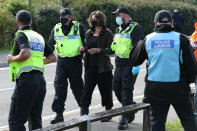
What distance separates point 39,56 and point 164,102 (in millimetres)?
1652

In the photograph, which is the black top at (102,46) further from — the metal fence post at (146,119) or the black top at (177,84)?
the metal fence post at (146,119)

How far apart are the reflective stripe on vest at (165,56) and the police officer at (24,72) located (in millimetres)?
1409

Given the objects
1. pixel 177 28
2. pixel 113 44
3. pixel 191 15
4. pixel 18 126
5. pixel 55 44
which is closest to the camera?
pixel 18 126

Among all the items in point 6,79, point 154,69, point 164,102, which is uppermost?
point 154,69

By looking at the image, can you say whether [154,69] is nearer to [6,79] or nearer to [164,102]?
[164,102]

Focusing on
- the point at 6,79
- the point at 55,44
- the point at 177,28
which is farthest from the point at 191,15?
the point at 55,44

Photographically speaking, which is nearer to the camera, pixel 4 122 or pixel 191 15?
pixel 4 122

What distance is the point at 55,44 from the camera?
7547 mm

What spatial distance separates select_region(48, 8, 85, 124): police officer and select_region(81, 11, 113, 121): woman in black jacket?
0.62 feet

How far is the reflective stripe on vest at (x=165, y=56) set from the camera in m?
4.90

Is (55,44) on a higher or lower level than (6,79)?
higher

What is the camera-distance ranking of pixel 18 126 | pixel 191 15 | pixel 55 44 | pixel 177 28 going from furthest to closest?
pixel 191 15, pixel 177 28, pixel 55 44, pixel 18 126

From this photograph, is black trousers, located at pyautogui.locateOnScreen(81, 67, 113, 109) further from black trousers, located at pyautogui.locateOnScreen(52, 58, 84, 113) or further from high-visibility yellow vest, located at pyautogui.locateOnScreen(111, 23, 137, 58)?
high-visibility yellow vest, located at pyautogui.locateOnScreen(111, 23, 137, 58)

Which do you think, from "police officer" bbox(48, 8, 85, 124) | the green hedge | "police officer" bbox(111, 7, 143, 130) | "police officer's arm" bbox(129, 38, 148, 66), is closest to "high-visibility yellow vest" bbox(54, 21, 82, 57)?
"police officer" bbox(48, 8, 85, 124)
